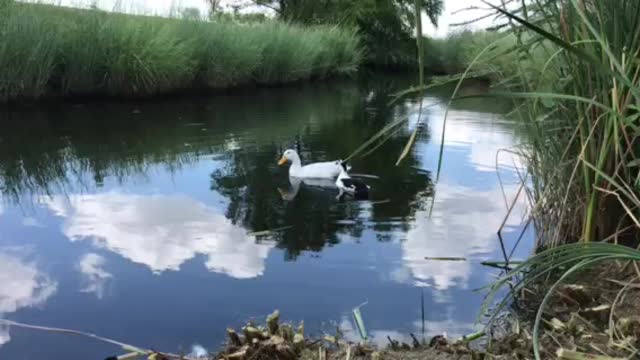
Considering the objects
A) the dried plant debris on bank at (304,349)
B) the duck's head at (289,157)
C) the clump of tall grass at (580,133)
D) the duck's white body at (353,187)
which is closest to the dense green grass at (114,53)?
the duck's head at (289,157)

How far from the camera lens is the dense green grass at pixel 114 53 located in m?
9.75

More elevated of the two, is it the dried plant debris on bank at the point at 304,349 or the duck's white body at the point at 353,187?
the duck's white body at the point at 353,187

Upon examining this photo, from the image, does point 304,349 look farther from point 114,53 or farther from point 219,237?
point 114,53

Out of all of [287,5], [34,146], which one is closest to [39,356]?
[34,146]

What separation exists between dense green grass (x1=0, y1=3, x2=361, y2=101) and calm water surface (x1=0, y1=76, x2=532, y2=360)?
210cm

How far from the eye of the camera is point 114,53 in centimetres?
1072

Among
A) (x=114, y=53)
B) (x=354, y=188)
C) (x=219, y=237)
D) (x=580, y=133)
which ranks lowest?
(x=219, y=237)

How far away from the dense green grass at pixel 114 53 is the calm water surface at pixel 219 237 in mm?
2100

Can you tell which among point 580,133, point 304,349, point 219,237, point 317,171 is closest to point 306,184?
point 317,171

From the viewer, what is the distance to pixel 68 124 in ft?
27.7

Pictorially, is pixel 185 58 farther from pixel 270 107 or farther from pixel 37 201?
pixel 37 201

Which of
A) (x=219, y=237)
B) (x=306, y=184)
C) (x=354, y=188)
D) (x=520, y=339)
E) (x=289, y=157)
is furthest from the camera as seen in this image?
(x=289, y=157)

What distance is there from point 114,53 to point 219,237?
745cm

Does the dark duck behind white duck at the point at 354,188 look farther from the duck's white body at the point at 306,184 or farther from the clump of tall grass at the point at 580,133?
the clump of tall grass at the point at 580,133
